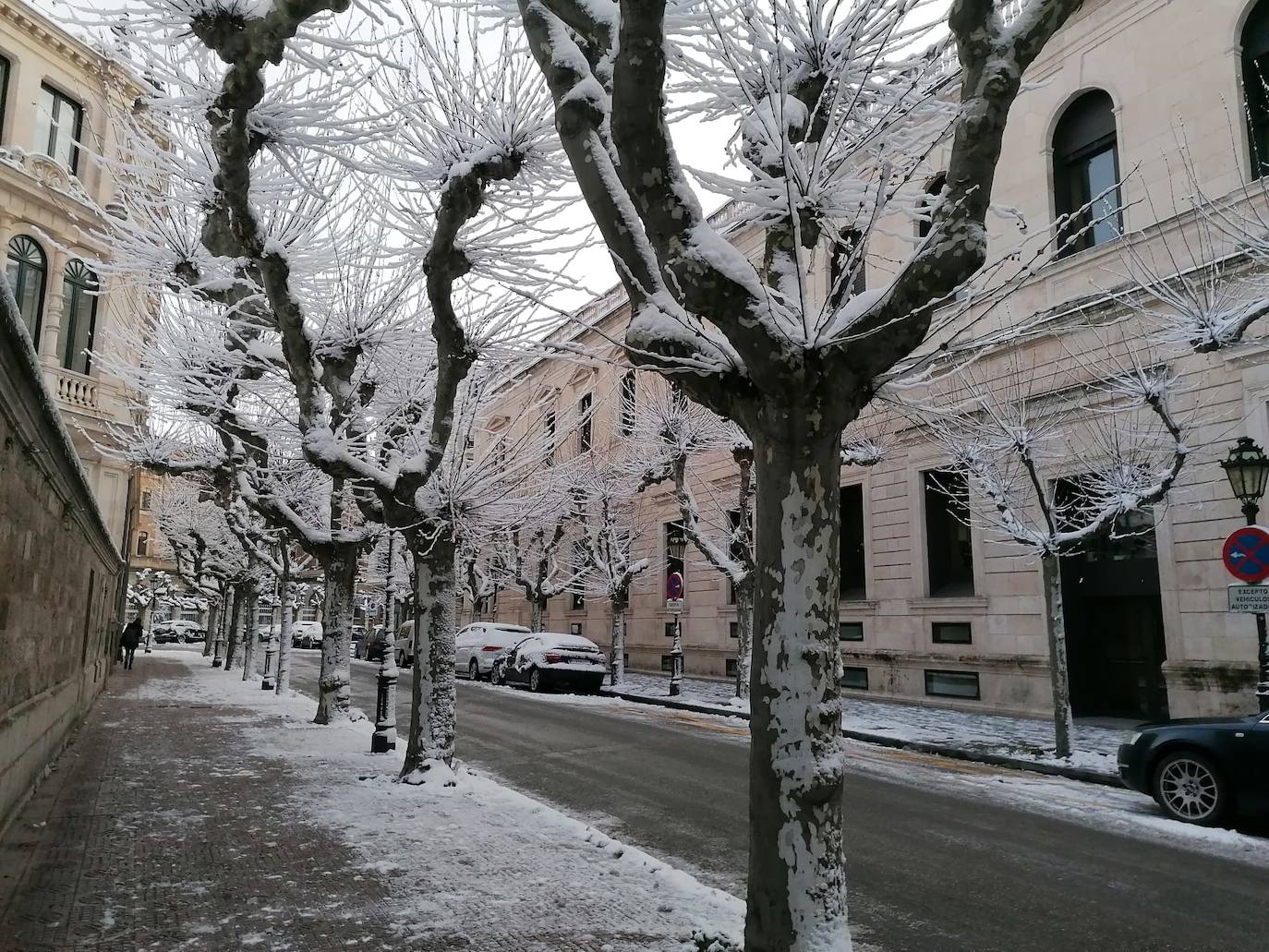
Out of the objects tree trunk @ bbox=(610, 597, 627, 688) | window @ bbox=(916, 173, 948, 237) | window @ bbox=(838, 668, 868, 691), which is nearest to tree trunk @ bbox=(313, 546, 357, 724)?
window @ bbox=(916, 173, 948, 237)

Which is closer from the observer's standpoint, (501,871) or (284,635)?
(501,871)

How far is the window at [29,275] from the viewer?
22516 mm

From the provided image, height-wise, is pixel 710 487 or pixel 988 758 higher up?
pixel 710 487

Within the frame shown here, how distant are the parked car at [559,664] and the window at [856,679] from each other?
242 inches

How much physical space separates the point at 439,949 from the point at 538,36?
5095 mm

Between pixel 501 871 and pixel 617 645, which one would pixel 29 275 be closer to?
pixel 617 645

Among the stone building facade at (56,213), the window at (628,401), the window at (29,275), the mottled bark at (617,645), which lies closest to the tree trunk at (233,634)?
the stone building facade at (56,213)

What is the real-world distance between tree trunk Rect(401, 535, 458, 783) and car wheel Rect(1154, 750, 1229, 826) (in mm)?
7083

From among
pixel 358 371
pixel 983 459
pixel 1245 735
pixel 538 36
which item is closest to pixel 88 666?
pixel 358 371

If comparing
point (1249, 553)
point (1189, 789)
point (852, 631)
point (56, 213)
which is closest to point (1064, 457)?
point (1249, 553)

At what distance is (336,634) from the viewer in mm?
13164

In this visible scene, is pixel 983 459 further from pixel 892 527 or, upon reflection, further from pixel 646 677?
pixel 646 677

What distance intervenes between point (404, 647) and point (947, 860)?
1280 inches

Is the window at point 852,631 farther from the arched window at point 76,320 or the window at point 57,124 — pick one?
the window at point 57,124
